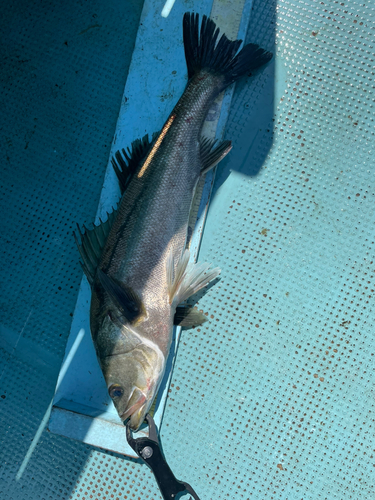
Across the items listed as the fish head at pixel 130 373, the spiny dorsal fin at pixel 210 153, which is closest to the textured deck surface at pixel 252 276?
the spiny dorsal fin at pixel 210 153

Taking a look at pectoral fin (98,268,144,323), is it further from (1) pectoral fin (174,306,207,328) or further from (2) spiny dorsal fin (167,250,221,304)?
(1) pectoral fin (174,306,207,328)

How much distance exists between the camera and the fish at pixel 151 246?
84.9 inches

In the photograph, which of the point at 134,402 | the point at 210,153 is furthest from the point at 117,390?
the point at 210,153

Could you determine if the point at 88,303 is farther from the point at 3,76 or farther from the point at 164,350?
the point at 3,76

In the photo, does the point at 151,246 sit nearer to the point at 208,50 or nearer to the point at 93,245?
the point at 93,245

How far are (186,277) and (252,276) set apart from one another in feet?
1.55

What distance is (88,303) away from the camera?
2.55 m

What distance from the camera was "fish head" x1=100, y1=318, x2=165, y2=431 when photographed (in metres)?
2.15

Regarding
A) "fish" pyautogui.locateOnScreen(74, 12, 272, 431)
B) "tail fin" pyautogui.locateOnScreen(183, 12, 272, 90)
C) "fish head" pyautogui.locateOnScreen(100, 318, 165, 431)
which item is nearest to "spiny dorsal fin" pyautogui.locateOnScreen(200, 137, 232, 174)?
"fish" pyautogui.locateOnScreen(74, 12, 272, 431)

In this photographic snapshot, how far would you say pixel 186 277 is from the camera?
93.4 inches

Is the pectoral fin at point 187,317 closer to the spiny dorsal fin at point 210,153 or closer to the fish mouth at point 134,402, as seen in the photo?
the fish mouth at point 134,402

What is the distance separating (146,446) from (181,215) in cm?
141

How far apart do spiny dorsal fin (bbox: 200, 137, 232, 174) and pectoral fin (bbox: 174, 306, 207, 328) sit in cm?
85

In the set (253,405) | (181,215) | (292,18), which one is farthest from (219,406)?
(292,18)
